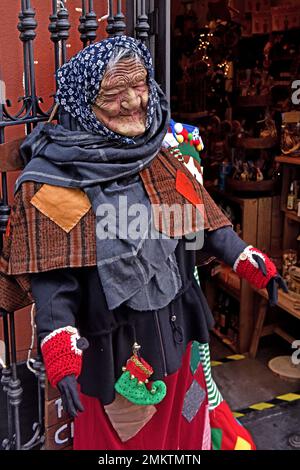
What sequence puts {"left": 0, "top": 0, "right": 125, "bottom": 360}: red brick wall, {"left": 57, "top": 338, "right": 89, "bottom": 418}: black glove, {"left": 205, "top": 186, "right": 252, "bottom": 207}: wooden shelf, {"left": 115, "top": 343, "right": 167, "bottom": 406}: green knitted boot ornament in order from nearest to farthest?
{"left": 57, "top": 338, "right": 89, "bottom": 418}: black glove, {"left": 115, "top": 343, "right": 167, "bottom": 406}: green knitted boot ornament, {"left": 0, "top": 0, "right": 125, "bottom": 360}: red brick wall, {"left": 205, "top": 186, "right": 252, "bottom": 207}: wooden shelf

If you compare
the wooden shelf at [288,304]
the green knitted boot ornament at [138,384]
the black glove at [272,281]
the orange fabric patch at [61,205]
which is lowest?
the wooden shelf at [288,304]

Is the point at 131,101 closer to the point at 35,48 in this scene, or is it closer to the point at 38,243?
the point at 38,243

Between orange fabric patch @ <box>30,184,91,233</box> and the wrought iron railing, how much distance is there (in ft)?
0.90

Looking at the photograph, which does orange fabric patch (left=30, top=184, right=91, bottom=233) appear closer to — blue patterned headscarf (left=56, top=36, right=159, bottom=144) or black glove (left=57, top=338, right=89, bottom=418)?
blue patterned headscarf (left=56, top=36, right=159, bottom=144)

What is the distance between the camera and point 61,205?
4.49ft

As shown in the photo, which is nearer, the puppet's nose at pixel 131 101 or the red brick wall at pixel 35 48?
the puppet's nose at pixel 131 101

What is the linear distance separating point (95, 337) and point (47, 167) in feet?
1.53

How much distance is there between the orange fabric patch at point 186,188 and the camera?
4.99ft

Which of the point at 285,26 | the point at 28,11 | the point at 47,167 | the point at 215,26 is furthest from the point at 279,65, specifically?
the point at 47,167

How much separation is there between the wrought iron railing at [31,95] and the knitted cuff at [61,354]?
0.28 meters

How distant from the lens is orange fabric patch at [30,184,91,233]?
4.49 feet

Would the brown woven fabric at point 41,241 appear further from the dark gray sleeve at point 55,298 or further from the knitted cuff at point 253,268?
the knitted cuff at point 253,268

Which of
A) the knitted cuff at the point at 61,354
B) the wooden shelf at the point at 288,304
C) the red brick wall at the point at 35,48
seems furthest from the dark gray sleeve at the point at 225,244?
the wooden shelf at the point at 288,304

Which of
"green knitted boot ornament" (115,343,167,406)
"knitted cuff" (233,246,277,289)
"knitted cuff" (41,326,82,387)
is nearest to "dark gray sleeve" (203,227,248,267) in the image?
"knitted cuff" (233,246,277,289)
